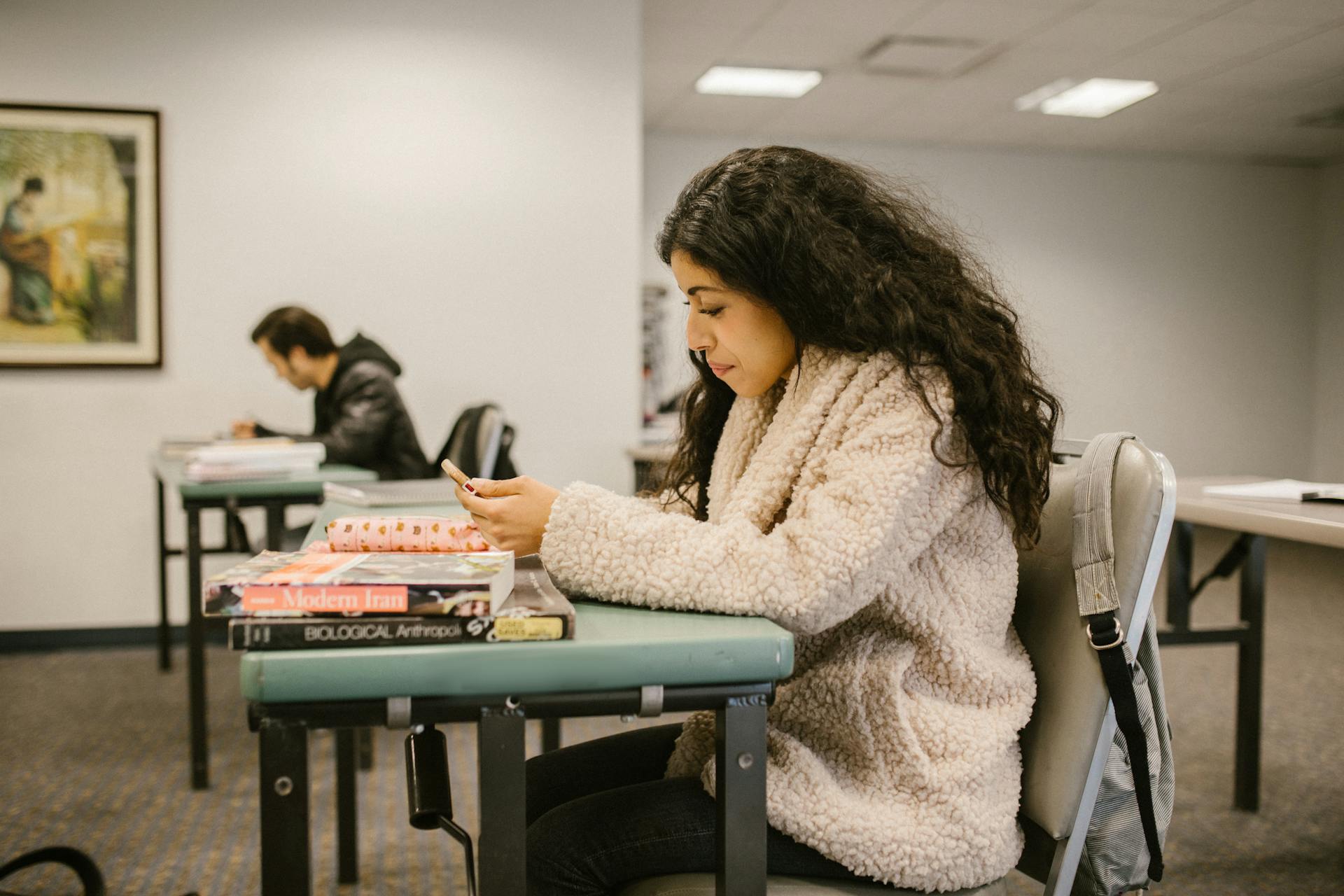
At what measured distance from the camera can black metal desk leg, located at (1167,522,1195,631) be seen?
224cm

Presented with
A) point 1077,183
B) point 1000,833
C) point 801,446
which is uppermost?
point 1077,183

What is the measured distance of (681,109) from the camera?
563cm

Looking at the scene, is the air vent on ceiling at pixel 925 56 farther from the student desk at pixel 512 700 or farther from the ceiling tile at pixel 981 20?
the student desk at pixel 512 700

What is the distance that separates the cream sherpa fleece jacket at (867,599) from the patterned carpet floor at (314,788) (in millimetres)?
1059

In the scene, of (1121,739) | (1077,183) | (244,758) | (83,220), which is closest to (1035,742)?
(1121,739)

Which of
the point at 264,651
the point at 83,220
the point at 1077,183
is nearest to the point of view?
the point at 264,651

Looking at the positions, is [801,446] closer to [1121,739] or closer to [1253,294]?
[1121,739]

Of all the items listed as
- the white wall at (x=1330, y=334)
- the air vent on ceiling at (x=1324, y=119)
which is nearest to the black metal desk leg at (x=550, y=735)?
the air vent on ceiling at (x=1324, y=119)

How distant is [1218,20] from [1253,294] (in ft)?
11.0

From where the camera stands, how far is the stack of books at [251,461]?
2.19m

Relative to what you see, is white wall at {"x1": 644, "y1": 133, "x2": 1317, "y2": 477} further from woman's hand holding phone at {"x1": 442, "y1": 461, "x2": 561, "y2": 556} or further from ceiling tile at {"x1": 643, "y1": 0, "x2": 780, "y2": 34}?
woman's hand holding phone at {"x1": 442, "y1": 461, "x2": 561, "y2": 556}

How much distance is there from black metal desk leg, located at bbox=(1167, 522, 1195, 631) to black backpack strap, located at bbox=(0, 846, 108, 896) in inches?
82.8

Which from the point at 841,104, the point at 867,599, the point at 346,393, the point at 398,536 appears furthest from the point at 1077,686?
the point at 841,104

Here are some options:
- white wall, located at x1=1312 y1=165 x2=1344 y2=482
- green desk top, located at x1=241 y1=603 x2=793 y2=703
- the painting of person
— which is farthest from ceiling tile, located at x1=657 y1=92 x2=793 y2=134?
green desk top, located at x1=241 y1=603 x2=793 y2=703
